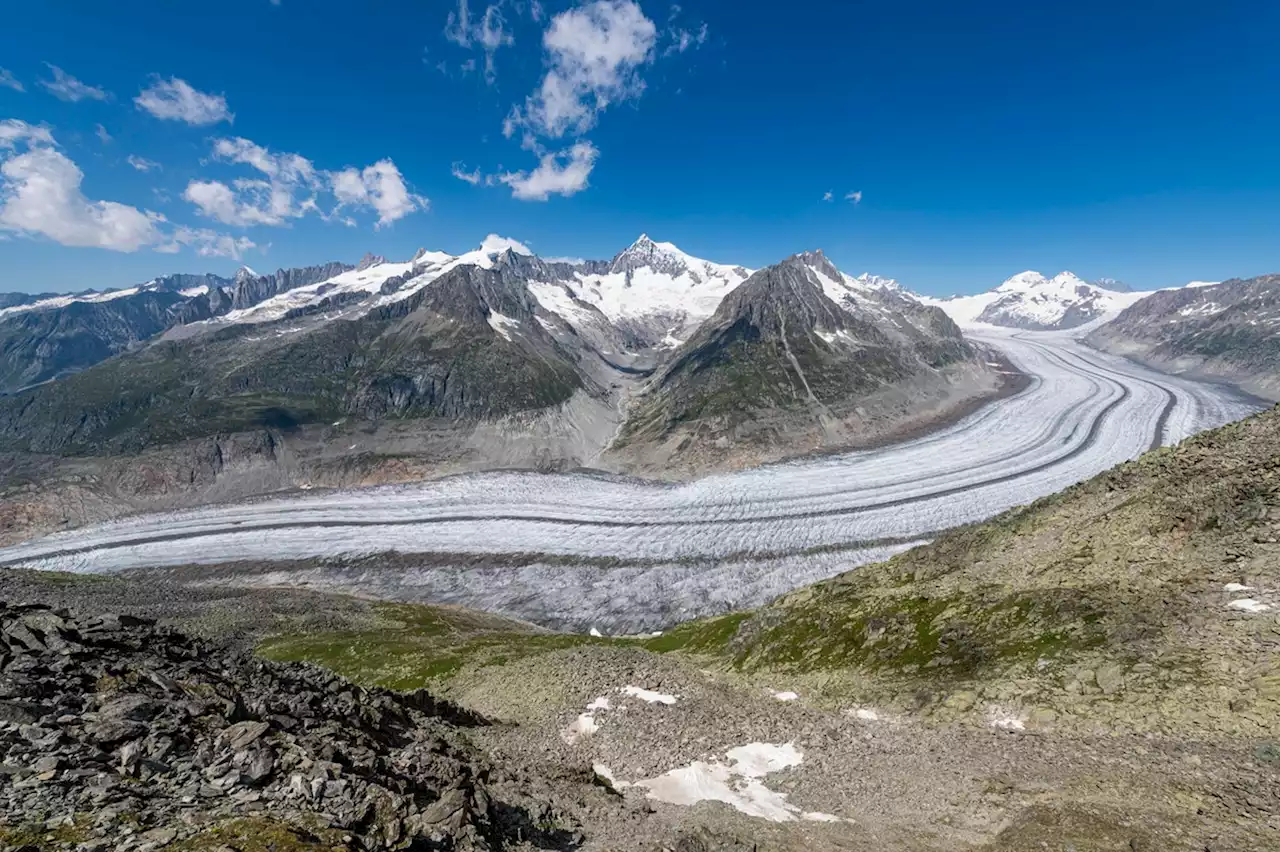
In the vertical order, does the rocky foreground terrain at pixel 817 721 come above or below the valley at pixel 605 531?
above

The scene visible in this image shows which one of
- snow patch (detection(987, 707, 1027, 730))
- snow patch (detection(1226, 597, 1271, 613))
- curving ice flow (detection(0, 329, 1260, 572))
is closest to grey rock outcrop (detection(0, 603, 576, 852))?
snow patch (detection(987, 707, 1027, 730))

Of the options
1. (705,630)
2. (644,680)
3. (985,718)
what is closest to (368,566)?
(705,630)

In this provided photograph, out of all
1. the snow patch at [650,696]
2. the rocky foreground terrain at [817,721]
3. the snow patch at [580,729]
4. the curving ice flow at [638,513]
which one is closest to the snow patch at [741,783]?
the rocky foreground terrain at [817,721]

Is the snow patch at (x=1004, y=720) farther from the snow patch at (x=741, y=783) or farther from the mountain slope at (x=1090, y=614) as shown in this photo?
the snow patch at (x=741, y=783)

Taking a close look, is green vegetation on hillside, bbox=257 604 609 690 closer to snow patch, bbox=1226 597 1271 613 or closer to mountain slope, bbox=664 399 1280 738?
mountain slope, bbox=664 399 1280 738

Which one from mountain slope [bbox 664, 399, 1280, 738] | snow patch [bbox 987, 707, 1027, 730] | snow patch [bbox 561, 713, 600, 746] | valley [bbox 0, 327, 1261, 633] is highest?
mountain slope [bbox 664, 399, 1280, 738]
